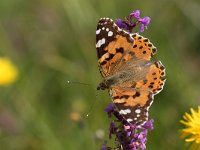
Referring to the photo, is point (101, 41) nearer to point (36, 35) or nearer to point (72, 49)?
point (72, 49)

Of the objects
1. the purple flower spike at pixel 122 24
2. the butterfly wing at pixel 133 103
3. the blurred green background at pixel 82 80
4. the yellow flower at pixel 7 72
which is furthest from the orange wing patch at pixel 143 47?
the yellow flower at pixel 7 72

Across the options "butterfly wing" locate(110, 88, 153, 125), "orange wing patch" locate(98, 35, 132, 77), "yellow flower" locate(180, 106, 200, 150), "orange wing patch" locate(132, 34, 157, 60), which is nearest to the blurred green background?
"orange wing patch" locate(98, 35, 132, 77)

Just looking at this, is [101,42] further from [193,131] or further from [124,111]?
[193,131]

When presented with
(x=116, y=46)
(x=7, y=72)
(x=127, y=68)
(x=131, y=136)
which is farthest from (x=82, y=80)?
(x=131, y=136)

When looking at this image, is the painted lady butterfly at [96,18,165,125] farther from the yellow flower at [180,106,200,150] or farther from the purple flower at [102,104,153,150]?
the yellow flower at [180,106,200,150]

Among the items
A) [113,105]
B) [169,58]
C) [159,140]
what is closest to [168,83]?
[169,58]

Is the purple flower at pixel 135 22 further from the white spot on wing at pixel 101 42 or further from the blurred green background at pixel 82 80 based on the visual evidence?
the blurred green background at pixel 82 80
